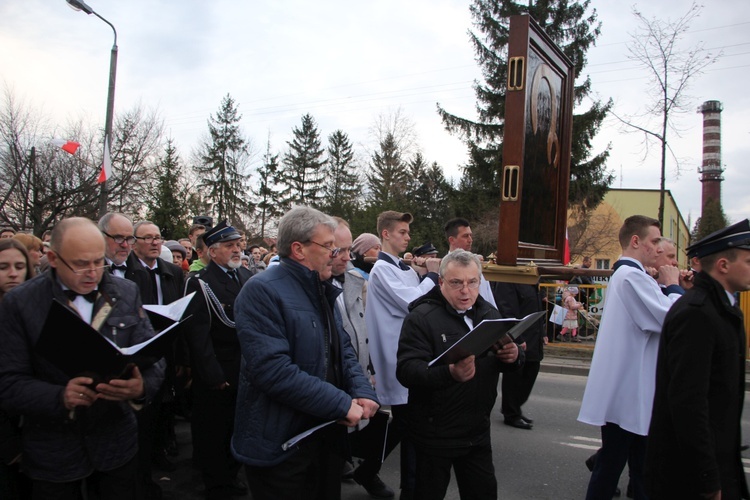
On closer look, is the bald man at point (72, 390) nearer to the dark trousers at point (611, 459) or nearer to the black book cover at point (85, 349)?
the black book cover at point (85, 349)

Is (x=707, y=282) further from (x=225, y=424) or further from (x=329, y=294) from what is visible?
(x=225, y=424)

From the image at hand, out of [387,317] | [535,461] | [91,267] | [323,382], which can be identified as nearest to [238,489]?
[387,317]

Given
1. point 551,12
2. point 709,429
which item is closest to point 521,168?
point 709,429

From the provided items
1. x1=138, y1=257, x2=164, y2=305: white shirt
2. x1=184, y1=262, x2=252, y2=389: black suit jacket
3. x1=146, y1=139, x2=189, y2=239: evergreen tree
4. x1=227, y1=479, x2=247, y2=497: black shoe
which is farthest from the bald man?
x1=146, y1=139, x2=189, y2=239: evergreen tree

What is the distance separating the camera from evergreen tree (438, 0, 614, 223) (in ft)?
68.2

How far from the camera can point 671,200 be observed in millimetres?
45344

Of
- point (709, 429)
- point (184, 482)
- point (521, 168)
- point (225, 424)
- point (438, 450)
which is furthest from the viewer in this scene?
point (184, 482)

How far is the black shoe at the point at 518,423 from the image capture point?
6.20 metres

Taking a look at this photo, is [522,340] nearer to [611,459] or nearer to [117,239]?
[611,459]

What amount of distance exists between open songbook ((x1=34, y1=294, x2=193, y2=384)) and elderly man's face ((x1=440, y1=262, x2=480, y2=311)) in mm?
1513

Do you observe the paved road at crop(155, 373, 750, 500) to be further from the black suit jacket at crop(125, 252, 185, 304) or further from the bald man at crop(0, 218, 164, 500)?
the bald man at crop(0, 218, 164, 500)

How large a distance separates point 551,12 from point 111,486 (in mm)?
22509

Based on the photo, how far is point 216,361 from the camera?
4.05m

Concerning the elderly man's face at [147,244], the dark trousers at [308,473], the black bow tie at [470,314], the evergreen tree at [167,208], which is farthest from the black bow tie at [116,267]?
the evergreen tree at [167,208]
